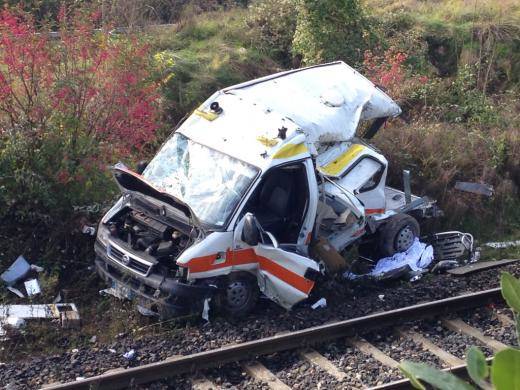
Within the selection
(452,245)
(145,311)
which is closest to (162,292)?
(145,311)

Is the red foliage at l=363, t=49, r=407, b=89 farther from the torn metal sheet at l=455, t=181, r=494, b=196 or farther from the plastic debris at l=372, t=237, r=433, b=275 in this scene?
the plastic debris at l=372, t=237, r=433, b=275

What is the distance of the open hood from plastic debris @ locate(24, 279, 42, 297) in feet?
5.42

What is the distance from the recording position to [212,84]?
15078mm

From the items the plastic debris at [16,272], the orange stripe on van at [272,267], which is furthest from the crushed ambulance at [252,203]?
the plastic debris at [16,272]

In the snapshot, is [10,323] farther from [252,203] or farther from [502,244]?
[502,244]

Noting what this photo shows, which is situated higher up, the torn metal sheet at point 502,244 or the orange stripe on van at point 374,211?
the orange stripe on van at point 374,211

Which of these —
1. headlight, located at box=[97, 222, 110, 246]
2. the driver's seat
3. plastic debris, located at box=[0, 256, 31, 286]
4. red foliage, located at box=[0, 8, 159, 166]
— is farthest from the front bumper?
red foliage, located at box=[0, 8, 159, 166]

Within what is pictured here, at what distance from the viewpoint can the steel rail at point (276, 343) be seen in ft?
22.6

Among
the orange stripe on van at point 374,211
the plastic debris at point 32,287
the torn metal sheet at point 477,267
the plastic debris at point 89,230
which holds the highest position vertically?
the orange stripe on van at point 374,211

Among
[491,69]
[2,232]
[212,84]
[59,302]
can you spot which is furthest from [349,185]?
[491,69]

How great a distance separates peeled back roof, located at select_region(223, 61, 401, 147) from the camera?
9562 mm

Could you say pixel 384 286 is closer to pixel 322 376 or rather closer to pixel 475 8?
pixel 322 376

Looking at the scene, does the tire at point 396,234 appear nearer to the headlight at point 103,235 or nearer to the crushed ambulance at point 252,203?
the crushed ambulance at point 252,203

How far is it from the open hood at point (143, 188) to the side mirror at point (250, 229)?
1.80 feet
